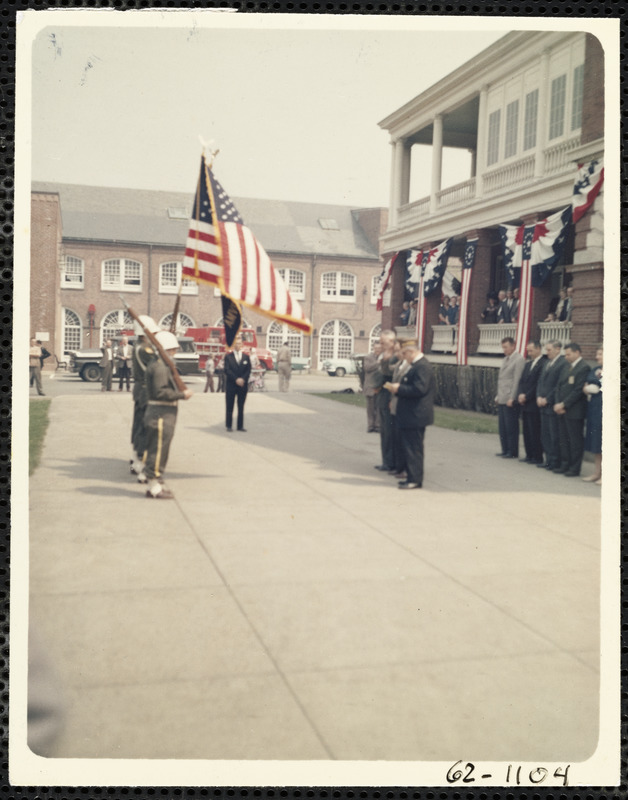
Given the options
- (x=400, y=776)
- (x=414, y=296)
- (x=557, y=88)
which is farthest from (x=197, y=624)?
(x=414, y=296)

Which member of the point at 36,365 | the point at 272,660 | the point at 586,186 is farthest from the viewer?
the point at 36,365

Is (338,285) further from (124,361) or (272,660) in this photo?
(272,660)

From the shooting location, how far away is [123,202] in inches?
1420

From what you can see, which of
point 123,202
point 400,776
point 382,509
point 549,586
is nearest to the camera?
point 400,776

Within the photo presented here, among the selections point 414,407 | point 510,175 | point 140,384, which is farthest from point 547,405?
point 510,175

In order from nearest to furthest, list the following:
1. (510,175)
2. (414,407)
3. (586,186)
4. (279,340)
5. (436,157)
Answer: (414,407), (586,186), (510,175), (436,157), (279,340)

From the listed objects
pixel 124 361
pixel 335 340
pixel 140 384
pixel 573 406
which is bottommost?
pixel 573 406

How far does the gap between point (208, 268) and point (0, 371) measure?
14.5 feet

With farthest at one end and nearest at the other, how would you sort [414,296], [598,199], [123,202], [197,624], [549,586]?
1. [123,202]
2. [414,296]
3. [598,199]
4. [549,586]
5. [197,624]

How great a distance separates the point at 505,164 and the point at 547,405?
1190 centimetres

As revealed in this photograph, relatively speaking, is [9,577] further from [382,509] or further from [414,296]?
[414,296]

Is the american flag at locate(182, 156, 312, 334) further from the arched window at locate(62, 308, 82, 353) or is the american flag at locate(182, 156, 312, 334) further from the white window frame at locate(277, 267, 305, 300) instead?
the white window frame at locate(277, 267, 305, 300)

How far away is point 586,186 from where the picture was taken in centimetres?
1296

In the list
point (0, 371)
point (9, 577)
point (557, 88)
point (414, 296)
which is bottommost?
point (9, 577)
